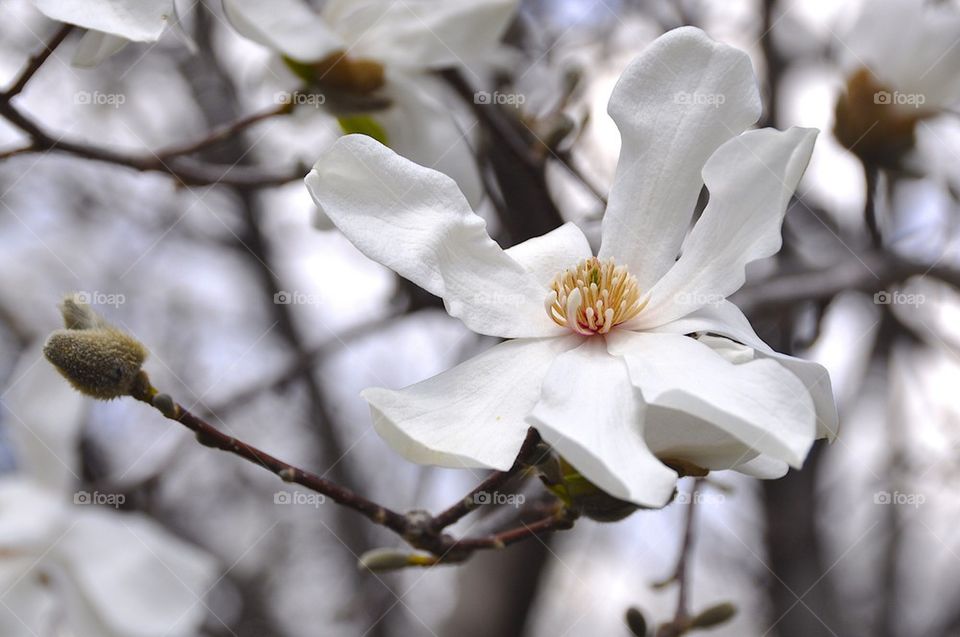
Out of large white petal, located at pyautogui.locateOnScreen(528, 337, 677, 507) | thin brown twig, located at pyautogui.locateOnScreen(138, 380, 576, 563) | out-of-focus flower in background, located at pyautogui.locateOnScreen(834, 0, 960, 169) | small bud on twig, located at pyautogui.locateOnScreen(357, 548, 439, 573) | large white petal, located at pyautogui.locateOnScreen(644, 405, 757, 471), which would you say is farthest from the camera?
out-of-focus flower in background, located at pyautogui.locateOnScreen(834, 0, 960, 169)

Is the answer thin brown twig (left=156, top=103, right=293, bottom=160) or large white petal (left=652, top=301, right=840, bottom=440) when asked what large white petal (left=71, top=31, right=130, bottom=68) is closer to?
thin brown twig (left=156, top=103, right=293, bottom=160)

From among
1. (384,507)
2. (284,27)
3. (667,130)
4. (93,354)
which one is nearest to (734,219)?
(667,130)

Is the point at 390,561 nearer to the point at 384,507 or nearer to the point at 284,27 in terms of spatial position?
the point at 384,507

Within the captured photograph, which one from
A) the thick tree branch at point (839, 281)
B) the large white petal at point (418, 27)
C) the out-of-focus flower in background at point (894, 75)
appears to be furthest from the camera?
the thick tree branch at point (839, 281)

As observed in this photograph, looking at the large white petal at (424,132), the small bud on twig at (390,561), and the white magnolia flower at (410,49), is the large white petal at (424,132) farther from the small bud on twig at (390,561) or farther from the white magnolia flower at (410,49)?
the small bud on twig at (390,561)

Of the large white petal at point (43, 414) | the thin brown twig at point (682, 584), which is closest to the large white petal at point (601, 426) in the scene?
→ the thin brown twig at point (682, 584)

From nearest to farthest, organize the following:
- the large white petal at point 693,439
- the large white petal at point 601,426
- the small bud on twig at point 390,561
A: the large white petal at point 601,426, the large white petal at point 693,439, the small bud on twig at point 390,561

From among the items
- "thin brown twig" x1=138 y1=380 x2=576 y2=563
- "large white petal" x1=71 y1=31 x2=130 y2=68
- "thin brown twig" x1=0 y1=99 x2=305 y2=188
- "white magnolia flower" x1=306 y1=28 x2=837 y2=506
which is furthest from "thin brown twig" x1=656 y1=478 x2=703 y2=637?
"large white petal" x1=71 y1=31 x2=130 y2=68
